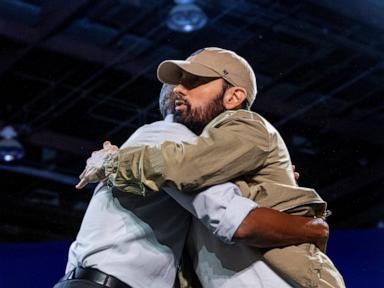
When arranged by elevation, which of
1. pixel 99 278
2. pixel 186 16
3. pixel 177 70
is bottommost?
pixel 186 16

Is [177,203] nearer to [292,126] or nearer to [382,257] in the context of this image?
[382,257]

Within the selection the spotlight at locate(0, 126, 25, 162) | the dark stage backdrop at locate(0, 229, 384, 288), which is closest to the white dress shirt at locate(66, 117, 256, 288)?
the dark stage backdrop at locate(0, 229, 384, 288)

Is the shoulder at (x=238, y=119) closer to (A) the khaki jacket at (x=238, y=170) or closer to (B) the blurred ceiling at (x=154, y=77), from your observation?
(A) the khaki jacket at (x=238, y=170)

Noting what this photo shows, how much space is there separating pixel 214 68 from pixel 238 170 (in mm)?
292

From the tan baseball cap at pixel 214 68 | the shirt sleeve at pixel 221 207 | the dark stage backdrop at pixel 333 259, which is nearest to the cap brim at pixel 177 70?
the tan baseball cap at pixel 214 68

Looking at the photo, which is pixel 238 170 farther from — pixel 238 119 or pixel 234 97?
pixel 234 97

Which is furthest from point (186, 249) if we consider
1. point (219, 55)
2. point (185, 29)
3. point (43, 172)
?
point (43, 172)

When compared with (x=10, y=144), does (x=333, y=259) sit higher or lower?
higher

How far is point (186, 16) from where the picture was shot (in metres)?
4.59

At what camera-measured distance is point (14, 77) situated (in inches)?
212

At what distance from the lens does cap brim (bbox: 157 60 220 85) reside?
194 cm

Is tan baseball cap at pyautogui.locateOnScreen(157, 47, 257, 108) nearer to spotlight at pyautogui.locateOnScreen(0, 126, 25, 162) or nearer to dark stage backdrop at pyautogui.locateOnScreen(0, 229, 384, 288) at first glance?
dark stage backdrop at pyautogui.locateOnScreen(0, 229, 384, 288)

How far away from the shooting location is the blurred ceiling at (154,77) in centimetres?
475

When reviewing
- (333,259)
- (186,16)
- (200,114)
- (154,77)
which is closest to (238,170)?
(200,114)
